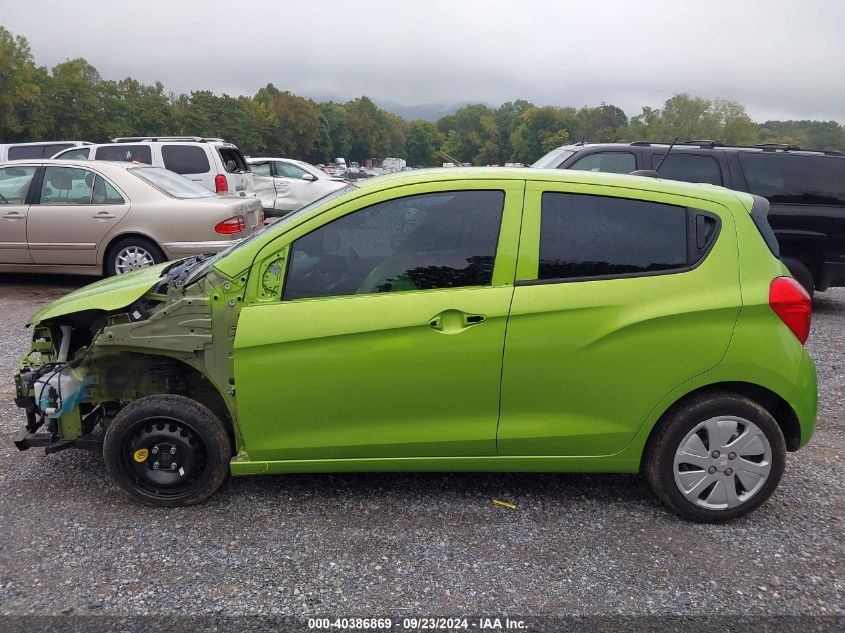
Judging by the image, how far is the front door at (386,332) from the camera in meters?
3.12

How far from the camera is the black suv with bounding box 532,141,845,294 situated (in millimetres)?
7430

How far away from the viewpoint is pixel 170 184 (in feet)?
28.7

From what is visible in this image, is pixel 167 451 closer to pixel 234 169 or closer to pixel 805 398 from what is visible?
pixel 805 398

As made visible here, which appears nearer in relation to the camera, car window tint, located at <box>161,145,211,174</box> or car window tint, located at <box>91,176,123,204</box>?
car window tint, located at <box>91,176,123,204</box>

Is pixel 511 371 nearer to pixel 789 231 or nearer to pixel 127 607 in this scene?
pixel 127 607

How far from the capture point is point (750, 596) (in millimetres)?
2809

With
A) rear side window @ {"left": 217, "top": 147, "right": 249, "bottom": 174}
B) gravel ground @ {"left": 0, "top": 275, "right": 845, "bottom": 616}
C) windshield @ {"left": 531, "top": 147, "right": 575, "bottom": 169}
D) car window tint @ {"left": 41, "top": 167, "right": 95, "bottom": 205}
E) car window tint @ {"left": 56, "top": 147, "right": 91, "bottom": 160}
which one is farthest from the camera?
rear side window @ {"left": 217, "top": 147, "right": 249, "bottom": 174}

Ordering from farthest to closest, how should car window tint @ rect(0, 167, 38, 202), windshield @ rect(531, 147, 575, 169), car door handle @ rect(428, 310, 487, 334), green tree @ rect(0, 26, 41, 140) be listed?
1. green tree @ rect(0, 26, 41, 140)
2. car window tint @ rect(0, 167, 38, 202)
3. windshield @ rect(531, 147, 575, 169)
4. car door handle @ rect(428, 310, 487, 334)

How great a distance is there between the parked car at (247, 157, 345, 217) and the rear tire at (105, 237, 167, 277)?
312 inches

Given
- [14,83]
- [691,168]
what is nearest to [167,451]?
[691,168]

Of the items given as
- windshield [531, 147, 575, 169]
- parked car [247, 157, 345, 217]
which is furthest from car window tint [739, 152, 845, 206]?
parked car [247, 157, 345, 217]

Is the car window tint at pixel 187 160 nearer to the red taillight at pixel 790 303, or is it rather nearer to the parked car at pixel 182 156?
the parked car at pixel 182 156

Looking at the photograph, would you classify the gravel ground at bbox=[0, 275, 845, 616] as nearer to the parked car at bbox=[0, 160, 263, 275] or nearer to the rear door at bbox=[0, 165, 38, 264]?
the parked car at bbox=[0, 160, 263, 275]

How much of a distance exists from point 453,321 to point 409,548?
3.49ft
